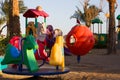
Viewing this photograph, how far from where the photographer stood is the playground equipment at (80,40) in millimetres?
9384

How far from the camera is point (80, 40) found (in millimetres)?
9422

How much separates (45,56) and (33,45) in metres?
1.33

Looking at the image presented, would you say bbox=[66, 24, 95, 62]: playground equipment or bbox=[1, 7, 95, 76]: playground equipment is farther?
bbox=[66, 24, 95, 62]: playground equipment

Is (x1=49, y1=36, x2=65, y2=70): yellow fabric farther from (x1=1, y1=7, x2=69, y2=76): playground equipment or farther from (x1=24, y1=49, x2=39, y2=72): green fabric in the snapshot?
(x1=24, y1=49, x2=39, y2=72): green fabric

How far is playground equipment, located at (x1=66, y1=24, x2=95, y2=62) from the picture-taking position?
938 cm

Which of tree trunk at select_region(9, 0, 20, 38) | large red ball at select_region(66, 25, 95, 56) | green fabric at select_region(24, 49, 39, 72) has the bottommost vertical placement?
green fabric at select_region(24, 49, 39, 72)

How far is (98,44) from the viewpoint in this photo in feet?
110

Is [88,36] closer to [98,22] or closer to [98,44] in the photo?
[98,44]

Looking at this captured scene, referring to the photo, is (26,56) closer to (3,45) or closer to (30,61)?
(30,61)

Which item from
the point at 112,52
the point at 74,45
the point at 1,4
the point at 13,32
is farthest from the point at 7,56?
the point at 1,4

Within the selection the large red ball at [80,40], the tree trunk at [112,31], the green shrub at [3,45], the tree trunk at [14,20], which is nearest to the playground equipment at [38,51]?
the large red ball at [80,40]

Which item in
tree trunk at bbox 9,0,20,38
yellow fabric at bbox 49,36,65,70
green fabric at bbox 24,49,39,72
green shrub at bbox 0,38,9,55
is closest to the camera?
green fabric at bbox 24,49,39,72

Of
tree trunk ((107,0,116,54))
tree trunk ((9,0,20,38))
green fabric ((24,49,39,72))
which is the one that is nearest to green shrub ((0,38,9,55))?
tree trunk ((9,0,20,38))

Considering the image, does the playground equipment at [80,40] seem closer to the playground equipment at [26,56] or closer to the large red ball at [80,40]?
the large red ball at [80,40]
